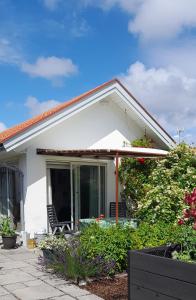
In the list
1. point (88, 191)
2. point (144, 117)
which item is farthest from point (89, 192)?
point (144, 117)

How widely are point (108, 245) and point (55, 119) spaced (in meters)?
5.92

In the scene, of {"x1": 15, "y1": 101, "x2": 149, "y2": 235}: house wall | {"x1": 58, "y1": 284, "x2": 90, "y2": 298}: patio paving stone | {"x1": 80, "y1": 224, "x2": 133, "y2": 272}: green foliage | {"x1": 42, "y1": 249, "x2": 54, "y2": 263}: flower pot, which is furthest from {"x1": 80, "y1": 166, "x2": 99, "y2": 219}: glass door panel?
{"x1": 58, "y1": 284, "x2": 90, "y2": 298}: patio paving stone

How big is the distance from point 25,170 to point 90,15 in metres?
5.65

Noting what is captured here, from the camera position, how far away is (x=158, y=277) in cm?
516

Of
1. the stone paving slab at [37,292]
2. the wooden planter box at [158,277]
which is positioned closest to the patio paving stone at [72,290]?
the stone paving slab at [37,292]

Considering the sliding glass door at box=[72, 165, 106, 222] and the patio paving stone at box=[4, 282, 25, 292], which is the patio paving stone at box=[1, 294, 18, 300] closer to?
the patio paving stone at box=[4, 282, 25, 292]

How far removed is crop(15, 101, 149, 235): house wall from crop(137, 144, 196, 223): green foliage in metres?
3.13

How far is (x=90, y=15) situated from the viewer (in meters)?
12.3

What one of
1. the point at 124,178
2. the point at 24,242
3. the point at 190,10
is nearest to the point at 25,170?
the point at 24,242

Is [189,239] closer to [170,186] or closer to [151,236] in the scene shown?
[151,236]

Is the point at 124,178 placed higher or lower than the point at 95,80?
lower

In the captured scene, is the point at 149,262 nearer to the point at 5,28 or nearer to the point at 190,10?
the point at 190,10

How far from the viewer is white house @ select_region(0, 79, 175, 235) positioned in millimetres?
13047

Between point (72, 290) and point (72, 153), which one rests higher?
point (72, 153)
